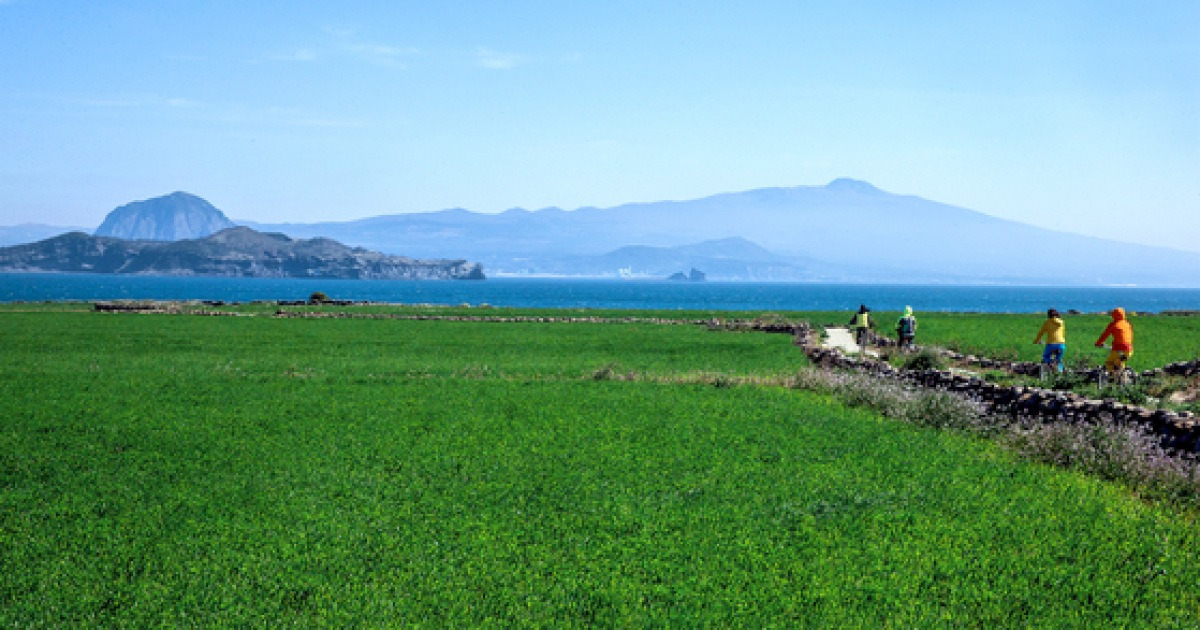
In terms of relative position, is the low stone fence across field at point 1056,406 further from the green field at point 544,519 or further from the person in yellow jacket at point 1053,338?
the person in yellow jacket at point 1053,338

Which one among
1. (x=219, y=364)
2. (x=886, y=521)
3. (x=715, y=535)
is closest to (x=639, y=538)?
(x=715, y=535)

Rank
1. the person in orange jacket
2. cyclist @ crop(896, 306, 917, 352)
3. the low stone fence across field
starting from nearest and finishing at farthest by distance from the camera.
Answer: the low stone fence across field < the person in orange jacket < cyclist @ crop(896, 306, 917, 352)

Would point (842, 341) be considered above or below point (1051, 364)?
below

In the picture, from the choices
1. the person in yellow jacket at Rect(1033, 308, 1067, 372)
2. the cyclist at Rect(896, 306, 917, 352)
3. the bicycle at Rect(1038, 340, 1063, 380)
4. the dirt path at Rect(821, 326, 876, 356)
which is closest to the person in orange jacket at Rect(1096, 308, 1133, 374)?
the person in yellow jacket at Rect(1033, 308, 1067, 372)

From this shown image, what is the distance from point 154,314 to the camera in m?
69.1

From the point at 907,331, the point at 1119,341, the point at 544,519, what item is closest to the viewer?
the point at 544,519

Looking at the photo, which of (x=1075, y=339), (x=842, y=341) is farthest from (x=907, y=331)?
(x=1075, y=339)

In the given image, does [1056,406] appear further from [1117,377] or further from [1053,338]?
[1053,338]

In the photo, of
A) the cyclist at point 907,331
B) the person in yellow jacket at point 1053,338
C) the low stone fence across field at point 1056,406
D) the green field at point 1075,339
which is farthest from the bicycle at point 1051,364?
the cyclist at point 907,331

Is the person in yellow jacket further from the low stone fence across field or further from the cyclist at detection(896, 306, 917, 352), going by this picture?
the cyclist at detection(896, 306, 917, 352)

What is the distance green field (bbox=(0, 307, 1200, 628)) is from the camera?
9727mm

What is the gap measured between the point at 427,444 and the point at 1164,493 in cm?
1343

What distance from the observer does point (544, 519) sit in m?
12.6

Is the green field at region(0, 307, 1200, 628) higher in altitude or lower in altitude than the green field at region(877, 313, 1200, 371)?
lower
